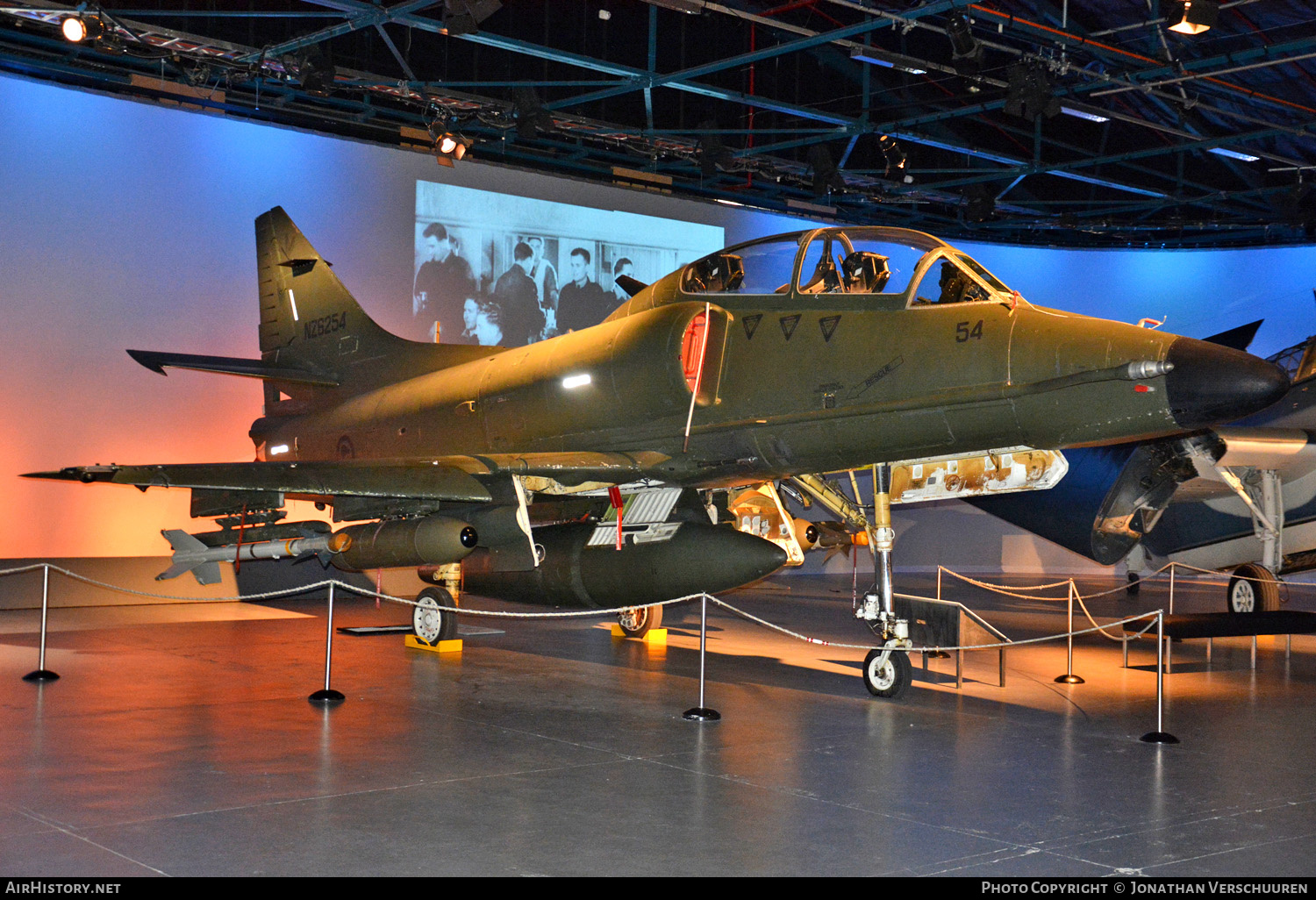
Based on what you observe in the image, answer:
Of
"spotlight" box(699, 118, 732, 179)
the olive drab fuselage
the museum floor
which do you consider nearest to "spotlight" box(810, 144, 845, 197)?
"spotlight" box(699, 118, 732, 179)

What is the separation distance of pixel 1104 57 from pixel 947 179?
654 cm

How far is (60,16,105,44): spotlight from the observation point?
37.9 feet

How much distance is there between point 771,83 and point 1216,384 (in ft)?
37.4

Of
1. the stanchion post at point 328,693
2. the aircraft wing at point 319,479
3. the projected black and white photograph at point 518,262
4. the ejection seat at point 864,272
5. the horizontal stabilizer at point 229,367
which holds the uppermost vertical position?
the projected black and white photograph at point 518,262

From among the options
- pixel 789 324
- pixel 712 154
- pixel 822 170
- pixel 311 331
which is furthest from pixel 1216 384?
pixel 822 170

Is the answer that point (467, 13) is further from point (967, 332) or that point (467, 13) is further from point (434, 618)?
point (967, 332)

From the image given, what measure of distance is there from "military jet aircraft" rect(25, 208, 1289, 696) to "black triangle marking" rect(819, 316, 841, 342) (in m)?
0.02

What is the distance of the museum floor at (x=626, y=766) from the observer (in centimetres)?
431

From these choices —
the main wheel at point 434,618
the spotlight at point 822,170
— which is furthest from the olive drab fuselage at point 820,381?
the spotlight at point 822,170

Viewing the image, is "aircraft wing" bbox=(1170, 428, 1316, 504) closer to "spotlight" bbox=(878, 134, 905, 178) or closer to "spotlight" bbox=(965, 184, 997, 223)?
"spotlight" bbox=(878, 134, 905, 178)

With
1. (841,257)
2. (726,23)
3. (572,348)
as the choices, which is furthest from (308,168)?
(841,257)

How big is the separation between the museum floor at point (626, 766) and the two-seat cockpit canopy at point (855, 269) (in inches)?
114

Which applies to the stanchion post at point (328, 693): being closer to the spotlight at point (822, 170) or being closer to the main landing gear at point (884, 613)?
the main landing gear at point (884, 613)

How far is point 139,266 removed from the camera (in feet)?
46.4
